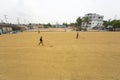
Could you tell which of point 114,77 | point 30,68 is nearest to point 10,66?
point 30,68

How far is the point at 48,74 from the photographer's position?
27.9ft

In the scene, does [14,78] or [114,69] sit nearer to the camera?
[14,78]

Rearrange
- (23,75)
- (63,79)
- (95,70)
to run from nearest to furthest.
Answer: (63,79) < (23,75) < (95,70)

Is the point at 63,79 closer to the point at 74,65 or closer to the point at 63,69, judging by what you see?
the point at 63,69

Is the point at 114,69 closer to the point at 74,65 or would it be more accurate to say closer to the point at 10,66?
the point at 74,65

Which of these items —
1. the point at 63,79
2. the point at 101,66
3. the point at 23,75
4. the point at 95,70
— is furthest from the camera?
the point at 101,66

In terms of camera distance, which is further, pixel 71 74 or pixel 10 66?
pixel 10 66

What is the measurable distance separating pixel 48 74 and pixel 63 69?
1.32 metres

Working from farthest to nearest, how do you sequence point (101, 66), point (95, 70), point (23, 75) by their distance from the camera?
point (101, 66) → point (95, 70) → point (23, 75)

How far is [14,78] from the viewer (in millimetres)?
7883

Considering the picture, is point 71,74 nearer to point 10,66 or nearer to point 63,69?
point 63,69

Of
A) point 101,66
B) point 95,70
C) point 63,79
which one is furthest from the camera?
point 101,66

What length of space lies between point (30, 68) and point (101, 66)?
4.96 meters

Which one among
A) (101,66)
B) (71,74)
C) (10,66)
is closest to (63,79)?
(71,74)
